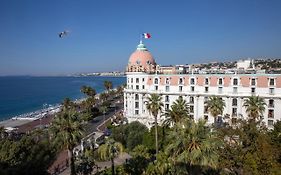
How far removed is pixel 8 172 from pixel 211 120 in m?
50.5

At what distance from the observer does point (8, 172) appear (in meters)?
29.6

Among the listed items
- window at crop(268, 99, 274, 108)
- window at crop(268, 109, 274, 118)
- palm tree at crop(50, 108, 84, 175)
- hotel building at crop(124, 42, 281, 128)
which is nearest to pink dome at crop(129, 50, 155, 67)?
hotel building at crop(124, 42, 281, 128)

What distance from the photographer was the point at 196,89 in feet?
228

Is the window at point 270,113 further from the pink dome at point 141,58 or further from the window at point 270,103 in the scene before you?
the pink dome at point 141,58

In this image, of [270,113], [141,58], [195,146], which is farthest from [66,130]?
[141,58]

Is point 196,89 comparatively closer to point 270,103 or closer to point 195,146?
point 270,103

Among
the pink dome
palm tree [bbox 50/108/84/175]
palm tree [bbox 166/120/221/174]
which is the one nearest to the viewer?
A: palm tree [bbox 166/120/221/174]

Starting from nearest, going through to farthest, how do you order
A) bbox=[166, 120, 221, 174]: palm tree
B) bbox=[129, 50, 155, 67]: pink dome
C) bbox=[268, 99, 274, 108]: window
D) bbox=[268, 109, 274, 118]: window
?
bbox=[166, 120, 221, 174]: palm tree, bbox=[268, 99, 274, 108]: window, bbox=[268, 109, 274, 118]: window, bbox=[129, 50, 155, 67]: pink dome

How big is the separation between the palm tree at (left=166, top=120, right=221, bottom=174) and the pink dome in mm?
53960

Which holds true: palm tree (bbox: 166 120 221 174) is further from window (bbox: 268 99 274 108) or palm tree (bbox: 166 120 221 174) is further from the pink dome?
the pink dome

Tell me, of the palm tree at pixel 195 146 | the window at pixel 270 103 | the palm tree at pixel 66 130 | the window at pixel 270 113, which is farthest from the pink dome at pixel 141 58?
the palm tree at pixel 195 146

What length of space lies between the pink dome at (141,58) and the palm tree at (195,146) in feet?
177

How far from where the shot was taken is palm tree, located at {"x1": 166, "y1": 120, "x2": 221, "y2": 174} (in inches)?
959

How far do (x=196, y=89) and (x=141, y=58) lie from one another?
64.3 ft
